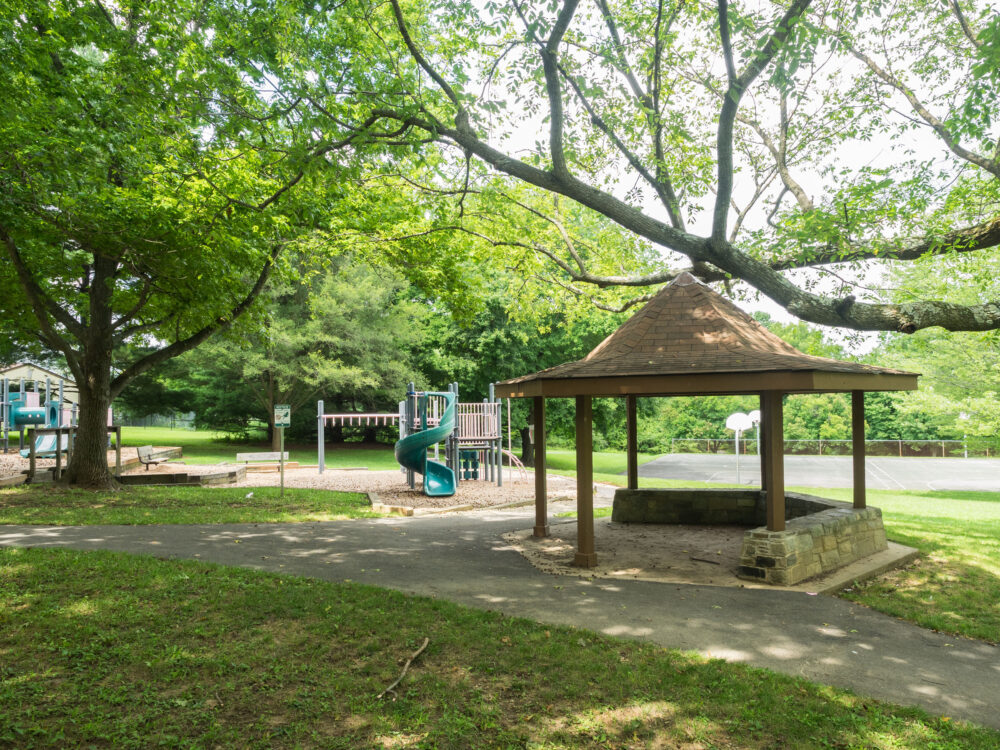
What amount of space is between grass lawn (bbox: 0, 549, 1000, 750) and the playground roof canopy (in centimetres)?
305

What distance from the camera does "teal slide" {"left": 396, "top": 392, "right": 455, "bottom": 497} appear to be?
14.3 metres

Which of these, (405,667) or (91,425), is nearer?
(405,667)

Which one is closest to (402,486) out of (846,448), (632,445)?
(632,445)

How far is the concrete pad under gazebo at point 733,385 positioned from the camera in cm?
691

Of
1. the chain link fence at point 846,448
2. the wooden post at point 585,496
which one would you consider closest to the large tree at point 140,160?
the wooden post at point 585,496

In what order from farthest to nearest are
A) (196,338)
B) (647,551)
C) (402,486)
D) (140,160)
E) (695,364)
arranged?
(402,486) < (196,338) < (140,160) < (647,551) < (695,364)

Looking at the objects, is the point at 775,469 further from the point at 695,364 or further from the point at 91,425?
the point at 91,425

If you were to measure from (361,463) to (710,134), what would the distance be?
16.9 metres

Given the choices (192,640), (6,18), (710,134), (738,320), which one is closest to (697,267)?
(738,320)

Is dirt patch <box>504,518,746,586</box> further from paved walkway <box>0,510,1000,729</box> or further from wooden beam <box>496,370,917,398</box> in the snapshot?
wooden beam <box>496,370,917,398</box>

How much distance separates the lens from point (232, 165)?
1159 cm

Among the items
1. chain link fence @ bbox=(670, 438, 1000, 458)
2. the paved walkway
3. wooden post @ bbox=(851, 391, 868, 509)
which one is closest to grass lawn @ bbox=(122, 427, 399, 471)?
the paved walkway

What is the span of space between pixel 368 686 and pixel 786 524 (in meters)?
5.38

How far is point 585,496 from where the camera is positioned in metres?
7.78
